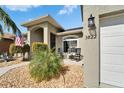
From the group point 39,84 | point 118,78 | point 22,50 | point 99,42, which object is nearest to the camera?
point 118,78

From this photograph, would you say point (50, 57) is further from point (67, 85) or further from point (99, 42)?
point (99, 42)

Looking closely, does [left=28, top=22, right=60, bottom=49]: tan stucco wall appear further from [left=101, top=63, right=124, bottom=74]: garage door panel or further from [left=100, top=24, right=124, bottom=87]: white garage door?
[left=101, top=63, right=124, bottom=74]: garage door panel

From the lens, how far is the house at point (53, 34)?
17159 millimetres

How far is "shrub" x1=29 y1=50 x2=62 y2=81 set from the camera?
27.4 ft

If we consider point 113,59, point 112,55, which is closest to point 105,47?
point 112,55

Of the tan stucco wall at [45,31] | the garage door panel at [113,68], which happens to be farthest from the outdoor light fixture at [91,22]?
the tan stucco wall at [45,31]

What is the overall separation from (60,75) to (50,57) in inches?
52.5

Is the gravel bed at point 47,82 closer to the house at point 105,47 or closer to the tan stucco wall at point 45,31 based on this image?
the house at point 105,47

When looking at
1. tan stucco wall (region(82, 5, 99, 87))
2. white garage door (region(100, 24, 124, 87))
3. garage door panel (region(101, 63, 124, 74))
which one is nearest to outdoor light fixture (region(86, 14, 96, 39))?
tan stucco wall (region(82, 5, 99, 87))

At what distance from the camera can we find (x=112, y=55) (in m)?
5.91

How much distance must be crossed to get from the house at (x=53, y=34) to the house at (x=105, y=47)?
407 inches

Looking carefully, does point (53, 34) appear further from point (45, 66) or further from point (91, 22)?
point (91, 22)

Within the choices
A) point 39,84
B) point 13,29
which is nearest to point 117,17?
point 39,84
